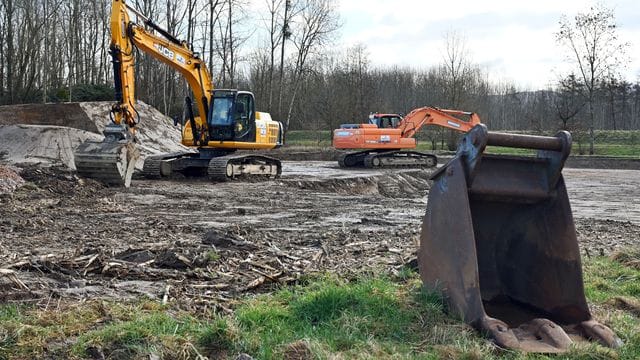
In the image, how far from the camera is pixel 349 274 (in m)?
5.80

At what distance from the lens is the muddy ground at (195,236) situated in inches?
218

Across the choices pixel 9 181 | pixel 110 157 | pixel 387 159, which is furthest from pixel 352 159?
pixel 9 181

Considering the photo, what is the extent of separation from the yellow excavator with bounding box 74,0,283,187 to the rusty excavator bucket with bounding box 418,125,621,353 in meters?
11.1

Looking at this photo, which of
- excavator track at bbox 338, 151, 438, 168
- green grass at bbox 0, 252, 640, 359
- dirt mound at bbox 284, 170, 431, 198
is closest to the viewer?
green grass at bbox 0, 252, 640, 359

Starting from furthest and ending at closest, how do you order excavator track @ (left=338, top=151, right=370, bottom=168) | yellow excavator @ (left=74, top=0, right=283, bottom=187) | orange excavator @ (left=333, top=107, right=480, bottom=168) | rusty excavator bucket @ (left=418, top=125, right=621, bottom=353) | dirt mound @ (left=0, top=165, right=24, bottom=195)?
excavator track @ (left=338, top=151, right=370, bottom=168) < orange excavator @ (left=333, top=107, right=480, bottom=168) < yellow excavator @ (left=74, top=0, right=283, bottom=187) < dirt mound @ (left=0, top=165, right=24, bottom=195) < rusty excavator bucket @ (left=418, top=125, right=621, bottom=353)

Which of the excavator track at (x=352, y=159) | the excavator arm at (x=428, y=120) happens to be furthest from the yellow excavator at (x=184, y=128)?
the excavator arm at (x=428, y=120)

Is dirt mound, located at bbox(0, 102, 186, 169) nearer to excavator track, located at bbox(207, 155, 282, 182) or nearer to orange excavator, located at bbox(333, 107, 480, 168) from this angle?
excavator track, located at bbox(207, 155, 282, 182)

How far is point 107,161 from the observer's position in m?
14.4

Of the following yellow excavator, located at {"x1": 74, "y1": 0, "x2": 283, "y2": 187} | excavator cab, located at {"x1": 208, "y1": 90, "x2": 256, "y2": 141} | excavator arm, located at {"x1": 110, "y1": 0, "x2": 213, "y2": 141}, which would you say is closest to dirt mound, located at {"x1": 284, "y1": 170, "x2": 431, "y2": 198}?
yellow excavator, located at {"x1": 74, "y1": 0, "x2": 283, "y2": 187}

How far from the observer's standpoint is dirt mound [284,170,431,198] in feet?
61.1

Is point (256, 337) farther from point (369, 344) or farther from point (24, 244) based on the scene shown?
point (24, 244)

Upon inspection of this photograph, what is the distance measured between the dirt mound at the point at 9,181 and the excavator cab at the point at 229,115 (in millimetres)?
5553

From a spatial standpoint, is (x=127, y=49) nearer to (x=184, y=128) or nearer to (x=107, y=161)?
(x=107, y=161)

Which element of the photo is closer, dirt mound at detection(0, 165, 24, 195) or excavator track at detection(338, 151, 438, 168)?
dirt mound at detection(0, 165, 24, 195)
